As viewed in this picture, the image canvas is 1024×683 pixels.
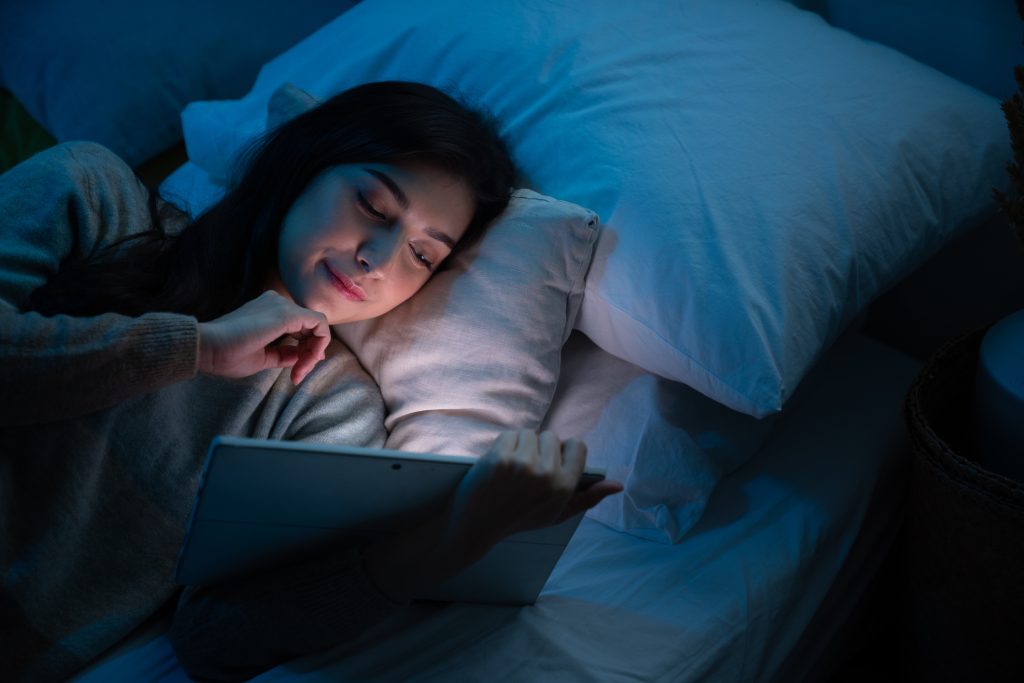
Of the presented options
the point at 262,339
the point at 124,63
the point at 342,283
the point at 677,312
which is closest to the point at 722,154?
the point at 677,312

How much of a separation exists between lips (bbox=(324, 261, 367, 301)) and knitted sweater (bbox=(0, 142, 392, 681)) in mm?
132

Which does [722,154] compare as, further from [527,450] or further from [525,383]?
[527,450]

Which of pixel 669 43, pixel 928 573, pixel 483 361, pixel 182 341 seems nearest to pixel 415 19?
pixel 669 43

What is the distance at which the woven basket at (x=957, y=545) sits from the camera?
99 centimetres

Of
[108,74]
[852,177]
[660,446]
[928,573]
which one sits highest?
[852,177]

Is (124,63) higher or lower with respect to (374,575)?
higher

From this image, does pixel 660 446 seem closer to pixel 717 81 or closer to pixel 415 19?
pixel 717 81

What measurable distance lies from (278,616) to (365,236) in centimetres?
43

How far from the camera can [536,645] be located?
3.04 feet

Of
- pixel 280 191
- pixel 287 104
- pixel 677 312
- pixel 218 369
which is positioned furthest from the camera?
pixel 287 104

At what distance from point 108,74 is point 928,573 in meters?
1.52

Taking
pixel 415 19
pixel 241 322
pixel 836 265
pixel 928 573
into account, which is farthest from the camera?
pixel 415 19

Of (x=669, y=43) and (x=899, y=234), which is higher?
(x=669, y=43)

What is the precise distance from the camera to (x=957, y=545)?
1.05m
